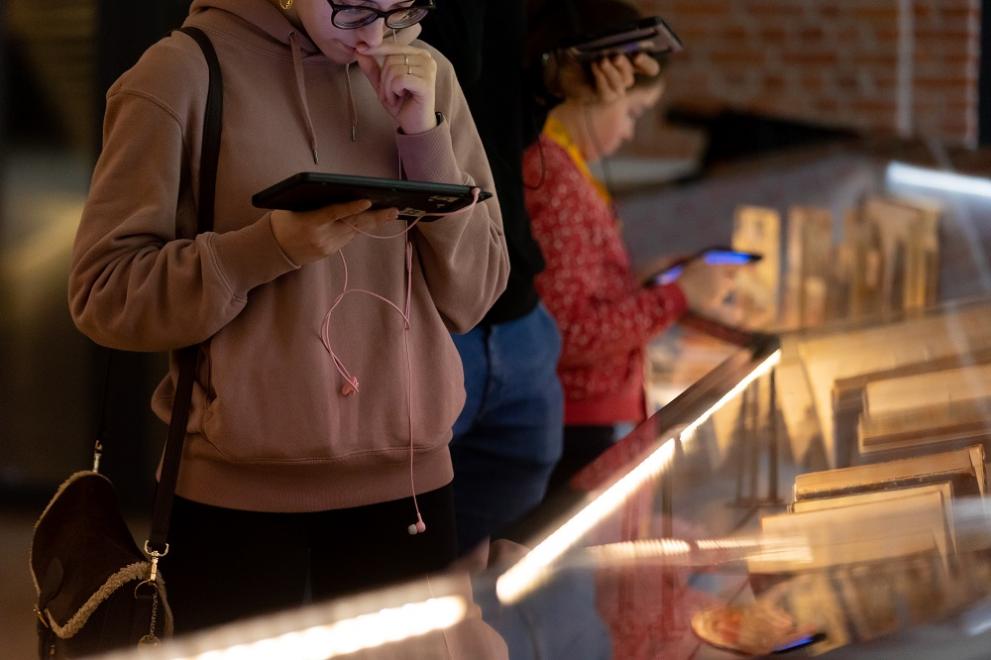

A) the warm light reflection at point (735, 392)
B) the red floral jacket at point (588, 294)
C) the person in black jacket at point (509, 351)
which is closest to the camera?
the warm light reflection at point (735, 392)

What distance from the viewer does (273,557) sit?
140 centimetres

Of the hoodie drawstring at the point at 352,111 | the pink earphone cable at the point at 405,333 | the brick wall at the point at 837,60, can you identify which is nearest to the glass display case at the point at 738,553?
the pink earphone cable at the point at 405,333

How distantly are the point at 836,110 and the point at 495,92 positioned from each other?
441 cm

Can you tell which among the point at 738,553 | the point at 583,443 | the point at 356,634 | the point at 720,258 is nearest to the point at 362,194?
the point at 356,634

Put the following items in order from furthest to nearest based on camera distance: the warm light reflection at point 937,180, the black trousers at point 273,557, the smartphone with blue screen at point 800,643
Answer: the warm light reflection at point 937,180 → the black trousers at point 273,557 → the smartphone with blue screen at point 800,643

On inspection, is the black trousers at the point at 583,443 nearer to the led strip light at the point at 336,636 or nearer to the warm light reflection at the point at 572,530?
the warm light reflection at the point at 572,530

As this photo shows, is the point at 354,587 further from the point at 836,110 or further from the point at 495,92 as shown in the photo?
the point at 836,110

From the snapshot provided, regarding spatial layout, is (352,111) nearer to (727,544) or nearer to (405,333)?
(405,333)

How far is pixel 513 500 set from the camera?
207 cm

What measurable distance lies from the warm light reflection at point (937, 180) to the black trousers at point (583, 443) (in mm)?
1474

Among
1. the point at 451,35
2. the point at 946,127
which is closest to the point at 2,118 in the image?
the point at 451,35

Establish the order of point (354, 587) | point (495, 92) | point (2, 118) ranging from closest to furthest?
point (354, 587) < point (495, 92) < point (2, 118)

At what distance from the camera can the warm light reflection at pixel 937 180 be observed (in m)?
3.46

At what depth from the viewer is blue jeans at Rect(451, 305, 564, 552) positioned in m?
1.96
